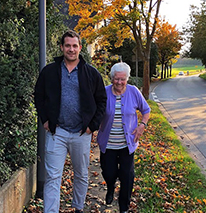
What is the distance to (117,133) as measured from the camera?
3803 mm

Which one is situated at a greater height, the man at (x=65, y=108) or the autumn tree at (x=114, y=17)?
the autumn tree at (x=114, y=17)

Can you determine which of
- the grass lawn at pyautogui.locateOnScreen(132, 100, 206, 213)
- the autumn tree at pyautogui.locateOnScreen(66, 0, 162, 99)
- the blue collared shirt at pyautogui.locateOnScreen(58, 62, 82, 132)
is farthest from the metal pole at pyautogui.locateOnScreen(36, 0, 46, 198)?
the autumn tree at pyautogui.locateOnScreen(66, 0, 162, 99)

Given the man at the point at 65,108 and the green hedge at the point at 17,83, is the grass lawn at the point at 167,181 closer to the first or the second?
the man at the point at 65,108

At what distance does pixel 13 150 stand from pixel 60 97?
91 centimetres

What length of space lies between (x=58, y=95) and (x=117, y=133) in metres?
0.90

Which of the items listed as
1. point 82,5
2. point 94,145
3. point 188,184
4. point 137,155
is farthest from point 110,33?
point 188,184

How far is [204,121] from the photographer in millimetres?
11508

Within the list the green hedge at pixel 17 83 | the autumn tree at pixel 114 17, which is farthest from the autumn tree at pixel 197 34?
the green hedge at pixel 17 83

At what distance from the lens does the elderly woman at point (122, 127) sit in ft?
12.3

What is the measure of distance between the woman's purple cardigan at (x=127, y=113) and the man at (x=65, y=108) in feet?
1.20

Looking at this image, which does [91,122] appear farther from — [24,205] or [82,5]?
[82,5]

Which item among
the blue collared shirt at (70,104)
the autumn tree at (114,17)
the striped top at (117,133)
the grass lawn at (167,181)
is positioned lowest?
the grass lawn at (167,181)

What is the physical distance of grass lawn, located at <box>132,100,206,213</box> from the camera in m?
4.39

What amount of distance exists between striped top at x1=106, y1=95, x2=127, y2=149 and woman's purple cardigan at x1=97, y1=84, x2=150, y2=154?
0.12ft
